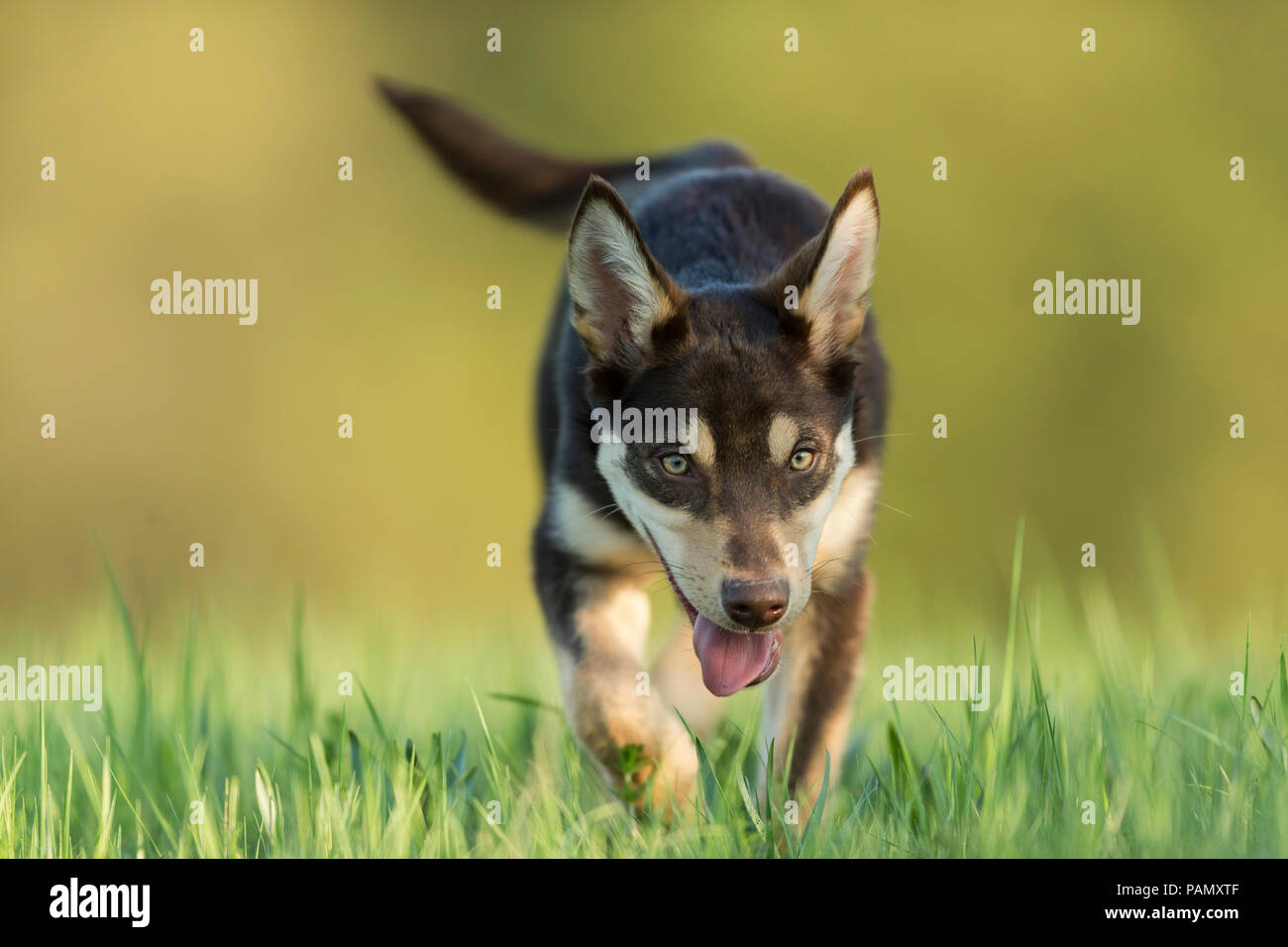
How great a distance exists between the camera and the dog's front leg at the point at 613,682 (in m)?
4.29

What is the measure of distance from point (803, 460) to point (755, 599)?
1.82ft

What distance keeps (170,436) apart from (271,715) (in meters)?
10.3

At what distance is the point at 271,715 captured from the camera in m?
5.42

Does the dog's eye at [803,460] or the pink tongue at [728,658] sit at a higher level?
the dog's eye at [803,460]

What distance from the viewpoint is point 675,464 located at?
13.2 feet

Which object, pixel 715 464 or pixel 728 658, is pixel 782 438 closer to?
pixel 715 464

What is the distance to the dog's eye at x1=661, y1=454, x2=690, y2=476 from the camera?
4.01 metres

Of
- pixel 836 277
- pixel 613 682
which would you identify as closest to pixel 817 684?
pixel 613 682

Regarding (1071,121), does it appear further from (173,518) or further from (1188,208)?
(173,518)

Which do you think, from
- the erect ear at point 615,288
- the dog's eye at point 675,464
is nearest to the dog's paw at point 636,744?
the dog's eye at point 675,464

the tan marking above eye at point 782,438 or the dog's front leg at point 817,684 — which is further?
the dog's front leg at point 817,684

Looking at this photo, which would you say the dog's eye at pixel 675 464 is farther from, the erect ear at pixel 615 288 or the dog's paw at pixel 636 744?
the dog's paw at pixel 636 744

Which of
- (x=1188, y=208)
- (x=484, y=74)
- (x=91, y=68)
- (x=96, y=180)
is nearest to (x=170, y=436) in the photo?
(x=96, y=180)

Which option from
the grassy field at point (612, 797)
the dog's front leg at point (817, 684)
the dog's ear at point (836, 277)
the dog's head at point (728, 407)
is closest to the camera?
the grassy field at point (612, 797)
